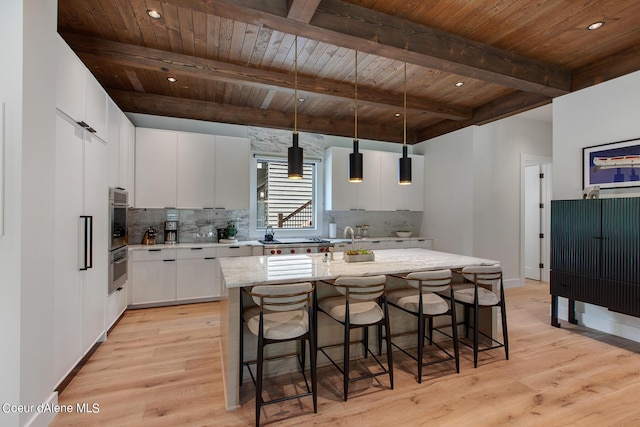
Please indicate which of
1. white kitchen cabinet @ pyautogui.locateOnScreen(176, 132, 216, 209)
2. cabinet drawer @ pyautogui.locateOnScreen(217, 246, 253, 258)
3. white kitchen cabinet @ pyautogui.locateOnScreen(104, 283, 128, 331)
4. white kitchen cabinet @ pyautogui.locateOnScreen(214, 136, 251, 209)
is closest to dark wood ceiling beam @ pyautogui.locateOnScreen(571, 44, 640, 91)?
white kitchen cabinet @ pyautogui.locateOnScreen(214, 136, 251, 209)

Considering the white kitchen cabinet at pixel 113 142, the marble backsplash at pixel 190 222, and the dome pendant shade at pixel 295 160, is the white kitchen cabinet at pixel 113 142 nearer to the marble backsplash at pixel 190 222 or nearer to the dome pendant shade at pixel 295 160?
the marble backsplash at pixel 190 222

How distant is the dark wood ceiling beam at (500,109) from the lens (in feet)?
13.6

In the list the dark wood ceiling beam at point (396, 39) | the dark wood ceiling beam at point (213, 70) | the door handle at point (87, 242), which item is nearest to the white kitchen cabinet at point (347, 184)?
the dark wood ceiling beam at point (213, 70)

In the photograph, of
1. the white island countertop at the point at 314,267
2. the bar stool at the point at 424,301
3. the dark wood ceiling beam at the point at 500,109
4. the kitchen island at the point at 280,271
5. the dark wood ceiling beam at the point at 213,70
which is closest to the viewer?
the kitchen island at the point at 280,271

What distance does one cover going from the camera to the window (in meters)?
5.28

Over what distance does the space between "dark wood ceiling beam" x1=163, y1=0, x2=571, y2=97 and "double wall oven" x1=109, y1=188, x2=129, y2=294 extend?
2183 millimetres

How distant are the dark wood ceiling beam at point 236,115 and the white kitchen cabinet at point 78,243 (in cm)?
162

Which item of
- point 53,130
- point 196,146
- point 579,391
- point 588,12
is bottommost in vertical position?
point 579,391

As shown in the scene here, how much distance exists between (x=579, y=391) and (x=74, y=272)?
410cm

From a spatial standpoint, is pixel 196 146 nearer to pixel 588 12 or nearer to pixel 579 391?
pixel 588 12

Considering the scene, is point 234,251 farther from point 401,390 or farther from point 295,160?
point 401,390

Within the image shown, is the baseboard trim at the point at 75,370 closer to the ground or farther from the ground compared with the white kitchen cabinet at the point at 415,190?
closer to the ground

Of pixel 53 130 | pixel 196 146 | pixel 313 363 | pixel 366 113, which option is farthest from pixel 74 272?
pixel 366 113

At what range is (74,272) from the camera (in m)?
2.42
